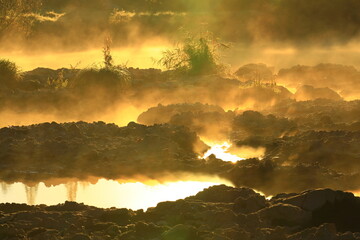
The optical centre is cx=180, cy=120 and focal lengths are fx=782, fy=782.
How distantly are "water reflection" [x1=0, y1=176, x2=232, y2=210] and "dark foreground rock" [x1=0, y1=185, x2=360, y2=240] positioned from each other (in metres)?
1.10

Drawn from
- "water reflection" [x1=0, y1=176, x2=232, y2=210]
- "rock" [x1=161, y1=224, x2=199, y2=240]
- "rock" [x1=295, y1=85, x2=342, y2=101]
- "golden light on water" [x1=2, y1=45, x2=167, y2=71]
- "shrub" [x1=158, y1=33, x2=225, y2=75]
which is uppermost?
"golden light on water" [x1=2, y1=45, x2=167, y2=71]

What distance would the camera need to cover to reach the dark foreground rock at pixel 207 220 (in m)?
6.53

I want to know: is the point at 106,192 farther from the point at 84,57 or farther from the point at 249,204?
the point at 84,57

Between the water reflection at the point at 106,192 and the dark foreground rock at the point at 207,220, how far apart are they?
110 centimetres

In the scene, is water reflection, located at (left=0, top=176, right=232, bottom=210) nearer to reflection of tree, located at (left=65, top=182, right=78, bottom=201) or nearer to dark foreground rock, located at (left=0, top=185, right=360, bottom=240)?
reflection of tree, located at (left=65, top=182, right=78, bottom=201)

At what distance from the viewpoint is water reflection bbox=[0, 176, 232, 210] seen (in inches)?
335

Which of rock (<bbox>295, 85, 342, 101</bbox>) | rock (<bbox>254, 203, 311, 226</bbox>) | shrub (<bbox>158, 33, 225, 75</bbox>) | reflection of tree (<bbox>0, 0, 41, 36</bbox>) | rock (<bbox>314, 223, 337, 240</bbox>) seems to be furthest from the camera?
reflection of tree (<bbox>0, 0, 41, 36</bbox>)

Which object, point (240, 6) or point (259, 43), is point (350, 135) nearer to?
point (259, 43)

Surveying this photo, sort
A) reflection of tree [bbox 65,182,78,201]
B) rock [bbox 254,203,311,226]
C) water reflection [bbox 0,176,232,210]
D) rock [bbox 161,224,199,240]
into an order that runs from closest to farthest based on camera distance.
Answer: rock [bbox 161,224,199,240], rock [bbox 254,203,311,226], water reflection [bbox 0,176,232,210], reflection of tree [bbox 65,182,78,201]

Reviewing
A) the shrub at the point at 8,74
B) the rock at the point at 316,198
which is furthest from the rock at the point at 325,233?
the shrub at the point at 8,74

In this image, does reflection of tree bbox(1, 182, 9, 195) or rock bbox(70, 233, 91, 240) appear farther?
reflection of tree bbox(1, 182, 9, 195)

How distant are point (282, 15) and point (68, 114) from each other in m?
18.4

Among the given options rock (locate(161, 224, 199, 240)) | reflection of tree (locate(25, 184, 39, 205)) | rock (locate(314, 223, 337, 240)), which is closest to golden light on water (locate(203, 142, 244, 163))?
reflection of tree (locate(25, 184, 39, 205))

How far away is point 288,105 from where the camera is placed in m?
14.1
